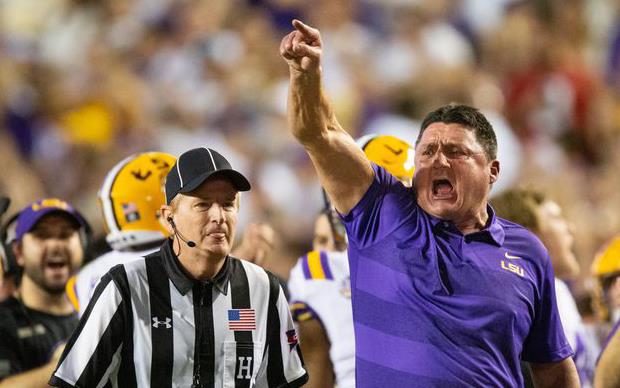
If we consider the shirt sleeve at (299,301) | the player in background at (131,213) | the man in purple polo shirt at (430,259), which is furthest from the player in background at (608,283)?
the player in background at (131,213)

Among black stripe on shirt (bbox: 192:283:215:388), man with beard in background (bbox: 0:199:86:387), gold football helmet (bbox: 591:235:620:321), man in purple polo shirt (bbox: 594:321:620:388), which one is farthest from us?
gold football helmet (bbox: 591:235:620:321)

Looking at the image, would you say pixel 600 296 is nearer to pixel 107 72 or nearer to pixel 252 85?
pixel 252 85

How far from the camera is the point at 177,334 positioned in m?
4.03

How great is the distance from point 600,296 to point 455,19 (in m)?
5.46

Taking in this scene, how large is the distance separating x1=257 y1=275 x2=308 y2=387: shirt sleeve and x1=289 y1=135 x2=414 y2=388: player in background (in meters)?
0.91

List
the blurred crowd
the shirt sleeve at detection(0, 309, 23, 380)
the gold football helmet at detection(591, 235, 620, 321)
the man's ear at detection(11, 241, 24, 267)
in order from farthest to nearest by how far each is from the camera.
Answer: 1. the blurred crowd
2. the gold football helmet at detection(591, 235, 620, 321)
3. the man's ear at detection(11, 241, 24, 267)
4. the shirt sleeve at detection(0, 309, 23, 380)

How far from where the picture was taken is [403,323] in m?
3.97

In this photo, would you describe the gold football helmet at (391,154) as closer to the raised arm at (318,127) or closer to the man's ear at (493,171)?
the man's ear at (493,171)

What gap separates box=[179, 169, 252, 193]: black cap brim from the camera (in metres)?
4.06

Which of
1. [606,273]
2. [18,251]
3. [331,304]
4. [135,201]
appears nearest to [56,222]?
[18,251]

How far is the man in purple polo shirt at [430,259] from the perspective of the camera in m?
3.91

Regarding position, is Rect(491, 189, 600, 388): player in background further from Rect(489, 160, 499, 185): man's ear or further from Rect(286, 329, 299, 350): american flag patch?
Rect(286, 329, 299, 350): american flag patch

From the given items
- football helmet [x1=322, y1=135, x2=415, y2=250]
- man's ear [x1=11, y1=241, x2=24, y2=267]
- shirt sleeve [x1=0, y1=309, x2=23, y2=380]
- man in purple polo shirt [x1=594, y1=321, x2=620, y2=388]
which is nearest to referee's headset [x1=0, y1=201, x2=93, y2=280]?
man's ear [x1=11, y1=241, x2=24, y2=267]

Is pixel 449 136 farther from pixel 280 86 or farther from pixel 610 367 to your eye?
pixel 280 86
